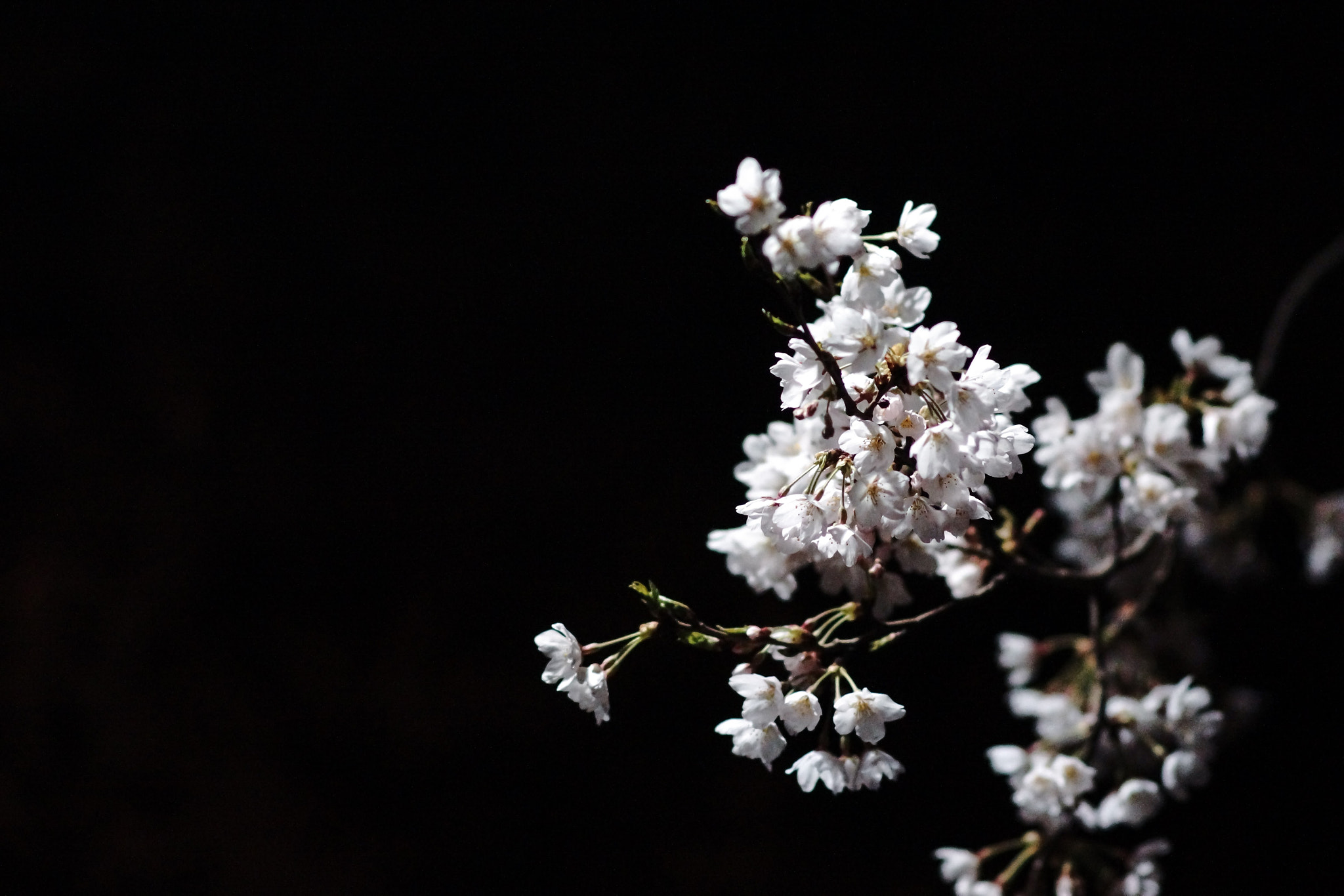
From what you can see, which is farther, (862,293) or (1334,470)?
(1334,470)

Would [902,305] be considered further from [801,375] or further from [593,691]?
[593,691]

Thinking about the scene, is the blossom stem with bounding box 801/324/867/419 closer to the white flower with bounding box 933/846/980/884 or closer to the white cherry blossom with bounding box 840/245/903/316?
the white cherry blossom with bounding box 840/245/903/316

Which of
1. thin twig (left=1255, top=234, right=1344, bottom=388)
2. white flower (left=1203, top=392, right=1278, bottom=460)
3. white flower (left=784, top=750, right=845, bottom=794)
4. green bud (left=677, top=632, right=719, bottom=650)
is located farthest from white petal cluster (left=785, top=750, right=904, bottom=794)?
thin twig (left=1255, top=234, right=1344, bottom=388)

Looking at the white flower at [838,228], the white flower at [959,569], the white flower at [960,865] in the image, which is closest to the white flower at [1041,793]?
the white flower at [960,865]

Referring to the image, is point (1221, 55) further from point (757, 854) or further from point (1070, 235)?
point (757, 854)

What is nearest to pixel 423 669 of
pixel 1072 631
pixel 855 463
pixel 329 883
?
pixel 329 883

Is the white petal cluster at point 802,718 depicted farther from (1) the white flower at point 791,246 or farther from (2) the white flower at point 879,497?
(1) the white flower at point 791,246
